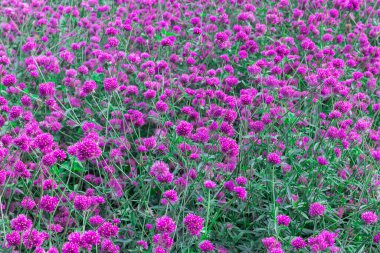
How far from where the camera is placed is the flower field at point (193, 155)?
2.39 m

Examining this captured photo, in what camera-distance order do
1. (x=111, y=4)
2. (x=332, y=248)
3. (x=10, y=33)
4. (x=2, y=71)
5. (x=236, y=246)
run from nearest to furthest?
(x=332, y=248) < (x=236, y=246) < (x=2, y=71) < (x=10, y=33) < (x=111, y=4)

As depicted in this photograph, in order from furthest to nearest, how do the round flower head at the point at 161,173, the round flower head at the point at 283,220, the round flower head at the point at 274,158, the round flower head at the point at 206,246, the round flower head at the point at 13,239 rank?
the round flower head at the point at 274,158
the round flower head at the point at 161,173
the round flower head at the point at 283,220
the round flower head at the point at 206,246
the round flower head at the point at 13,239

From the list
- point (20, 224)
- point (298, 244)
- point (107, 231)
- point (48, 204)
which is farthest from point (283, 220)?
point (20, 224)

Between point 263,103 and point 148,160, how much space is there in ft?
2.77

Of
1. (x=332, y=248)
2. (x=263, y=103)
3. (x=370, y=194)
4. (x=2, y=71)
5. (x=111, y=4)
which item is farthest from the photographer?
(x=111, y=4)

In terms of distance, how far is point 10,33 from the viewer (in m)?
4.50

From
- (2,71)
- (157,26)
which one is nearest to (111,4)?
(157,26)

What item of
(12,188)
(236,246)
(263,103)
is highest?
(263,103)

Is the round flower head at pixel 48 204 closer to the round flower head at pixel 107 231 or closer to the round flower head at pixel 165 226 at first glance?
the round flower head at pixel 107 231

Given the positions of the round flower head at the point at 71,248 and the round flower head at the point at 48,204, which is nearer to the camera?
the round flower head at the point at 71,248

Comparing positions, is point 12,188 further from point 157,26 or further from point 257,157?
point 157,26

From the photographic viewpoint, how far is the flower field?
239 centimetres

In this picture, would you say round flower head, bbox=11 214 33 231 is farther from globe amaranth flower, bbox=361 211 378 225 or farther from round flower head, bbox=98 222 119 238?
globe amaranth flower, bbox=361 211 378 225

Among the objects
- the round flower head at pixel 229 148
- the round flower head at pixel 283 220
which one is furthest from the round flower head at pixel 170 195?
the round flower head at pixel 283 220
